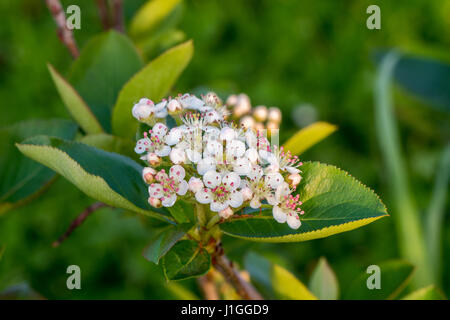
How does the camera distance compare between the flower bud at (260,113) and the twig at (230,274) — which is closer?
the twig at (230,274)

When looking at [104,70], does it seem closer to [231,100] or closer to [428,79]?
[231,100]

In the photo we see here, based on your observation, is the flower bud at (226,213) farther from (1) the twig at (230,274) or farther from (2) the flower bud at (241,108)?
(2) the flower bud at (241,108)

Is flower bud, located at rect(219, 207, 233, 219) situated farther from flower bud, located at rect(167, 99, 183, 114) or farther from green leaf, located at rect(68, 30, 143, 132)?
green leaf, located at rect(68, 30, 143, 132)

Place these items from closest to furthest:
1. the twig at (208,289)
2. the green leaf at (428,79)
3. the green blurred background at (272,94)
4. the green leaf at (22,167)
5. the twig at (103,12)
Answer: the green leaf at (22,167)
the twig at (208,289)
the twig at (103,12)
the green blurred background at (272,94)
the green leaf at (428,79)

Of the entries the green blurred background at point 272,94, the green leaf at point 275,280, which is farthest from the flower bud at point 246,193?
the green blurred background at point 272,94

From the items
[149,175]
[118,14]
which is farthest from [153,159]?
[118,14]

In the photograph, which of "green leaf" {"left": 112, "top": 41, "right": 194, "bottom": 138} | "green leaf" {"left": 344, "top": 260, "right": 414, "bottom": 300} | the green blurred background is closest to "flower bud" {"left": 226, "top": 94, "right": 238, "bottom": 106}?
"green leaf" {"left": 112, "top": 41, "right": 194, "bottom": 138}
